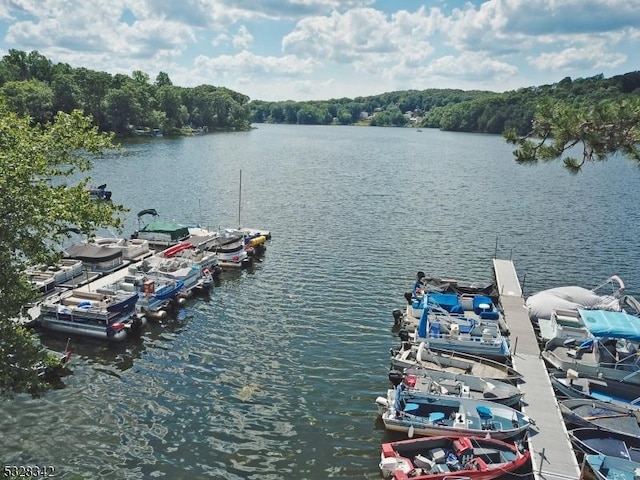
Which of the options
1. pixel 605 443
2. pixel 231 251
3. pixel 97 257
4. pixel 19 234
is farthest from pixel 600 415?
pixel 97 257

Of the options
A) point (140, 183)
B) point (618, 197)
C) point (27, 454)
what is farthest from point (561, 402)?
point (140, 183)

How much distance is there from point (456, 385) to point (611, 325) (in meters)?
9.06

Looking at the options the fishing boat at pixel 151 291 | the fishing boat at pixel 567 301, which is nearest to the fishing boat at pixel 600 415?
the fishing boat at pixel 567 301

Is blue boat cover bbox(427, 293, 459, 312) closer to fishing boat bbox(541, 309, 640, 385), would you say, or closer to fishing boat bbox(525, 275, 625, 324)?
fishing boat bbox(525, 275, 625, 324)

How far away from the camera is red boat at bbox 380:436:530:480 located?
18516 mm

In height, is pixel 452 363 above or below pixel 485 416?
above

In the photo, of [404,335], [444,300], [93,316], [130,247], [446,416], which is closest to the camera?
[446,416]

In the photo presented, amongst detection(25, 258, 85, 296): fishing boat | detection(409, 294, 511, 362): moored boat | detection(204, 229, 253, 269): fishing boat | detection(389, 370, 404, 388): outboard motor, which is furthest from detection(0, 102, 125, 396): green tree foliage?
detection(204, 229, 253, 269): fishing boat

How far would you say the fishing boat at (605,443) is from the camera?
791 inches

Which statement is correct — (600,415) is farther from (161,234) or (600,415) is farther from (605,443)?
(161,234)

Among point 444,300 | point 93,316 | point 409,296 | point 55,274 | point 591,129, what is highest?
point 591,129

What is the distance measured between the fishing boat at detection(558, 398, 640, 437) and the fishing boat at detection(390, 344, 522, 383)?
9.13 ft

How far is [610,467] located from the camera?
19.2 metres

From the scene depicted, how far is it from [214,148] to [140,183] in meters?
58.9
